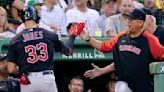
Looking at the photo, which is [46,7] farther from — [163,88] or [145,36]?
[163,88]

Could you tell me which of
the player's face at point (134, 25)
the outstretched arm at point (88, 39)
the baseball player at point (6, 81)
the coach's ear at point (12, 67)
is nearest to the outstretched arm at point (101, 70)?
the outstretched arm at point (88, 39)

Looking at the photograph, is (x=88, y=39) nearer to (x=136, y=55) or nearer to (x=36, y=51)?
(x=136, y=55)

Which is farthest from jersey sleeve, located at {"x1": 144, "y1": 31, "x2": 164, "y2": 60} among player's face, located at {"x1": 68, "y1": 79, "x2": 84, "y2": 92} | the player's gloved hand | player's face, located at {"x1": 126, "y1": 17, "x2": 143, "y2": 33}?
player's face, located at {"x1": 68, "y1": 79, "x2": 84, "y2": 92}

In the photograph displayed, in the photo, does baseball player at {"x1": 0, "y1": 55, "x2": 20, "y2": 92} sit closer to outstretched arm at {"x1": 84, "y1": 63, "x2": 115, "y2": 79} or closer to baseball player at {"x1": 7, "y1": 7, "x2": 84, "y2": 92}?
baseball player at {"x1": 7, "y1": 7, "x2": 84, "y2": 92}

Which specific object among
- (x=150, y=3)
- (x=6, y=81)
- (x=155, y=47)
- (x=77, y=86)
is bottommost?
(x=77, y=86)

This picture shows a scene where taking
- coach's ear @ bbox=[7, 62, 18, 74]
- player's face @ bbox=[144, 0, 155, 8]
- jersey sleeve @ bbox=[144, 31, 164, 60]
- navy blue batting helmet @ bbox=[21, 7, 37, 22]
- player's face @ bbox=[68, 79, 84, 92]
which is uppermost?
navy blue batting helmet @ bbox=[21, 7, 37, 22]

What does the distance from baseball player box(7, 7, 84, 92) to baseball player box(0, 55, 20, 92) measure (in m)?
0.46

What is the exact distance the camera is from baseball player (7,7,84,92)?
307 inches

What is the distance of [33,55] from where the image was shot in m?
7.80

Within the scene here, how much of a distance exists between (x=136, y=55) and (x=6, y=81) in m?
1.79

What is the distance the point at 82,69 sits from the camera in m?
10.7

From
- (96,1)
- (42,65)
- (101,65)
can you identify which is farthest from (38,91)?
(96,1)

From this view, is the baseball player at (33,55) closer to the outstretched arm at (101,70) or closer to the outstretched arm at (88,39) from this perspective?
the outstretched arm at (88,39)

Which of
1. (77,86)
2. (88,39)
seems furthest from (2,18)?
(88,39)
